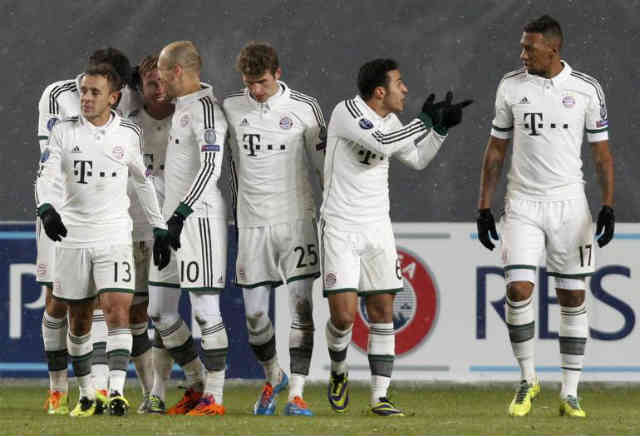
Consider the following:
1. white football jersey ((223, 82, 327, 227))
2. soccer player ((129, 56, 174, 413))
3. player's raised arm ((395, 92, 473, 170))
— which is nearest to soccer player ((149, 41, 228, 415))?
white football jersey ((223, 82, 327, 227))

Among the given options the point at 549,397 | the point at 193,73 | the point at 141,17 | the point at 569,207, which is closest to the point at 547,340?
the point at 549,397

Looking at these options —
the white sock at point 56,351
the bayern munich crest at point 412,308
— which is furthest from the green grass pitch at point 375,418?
the bayern munich crest at point 412,308

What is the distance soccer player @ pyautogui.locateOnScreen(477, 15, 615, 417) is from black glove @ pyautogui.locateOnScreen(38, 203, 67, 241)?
187 centimetres

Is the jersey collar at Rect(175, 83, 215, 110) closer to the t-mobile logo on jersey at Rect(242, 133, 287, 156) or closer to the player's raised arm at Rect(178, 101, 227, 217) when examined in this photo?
the player's raised arm at Rect(178, 101, 227, 217)

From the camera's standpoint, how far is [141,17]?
34.6 ft

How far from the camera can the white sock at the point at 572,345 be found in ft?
22.2

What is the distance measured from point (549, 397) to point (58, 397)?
8.67ft

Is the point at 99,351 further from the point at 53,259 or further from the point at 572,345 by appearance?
the point at 572,345

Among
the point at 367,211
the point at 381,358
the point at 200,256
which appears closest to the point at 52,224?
the point at 200,256

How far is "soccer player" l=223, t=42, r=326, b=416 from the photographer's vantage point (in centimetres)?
679

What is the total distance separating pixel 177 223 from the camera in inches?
262

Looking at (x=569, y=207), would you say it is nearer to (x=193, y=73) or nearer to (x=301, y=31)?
(x=193, y=73)

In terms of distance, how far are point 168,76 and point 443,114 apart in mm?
1273

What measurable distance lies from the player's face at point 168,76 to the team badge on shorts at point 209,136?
0.93ft
